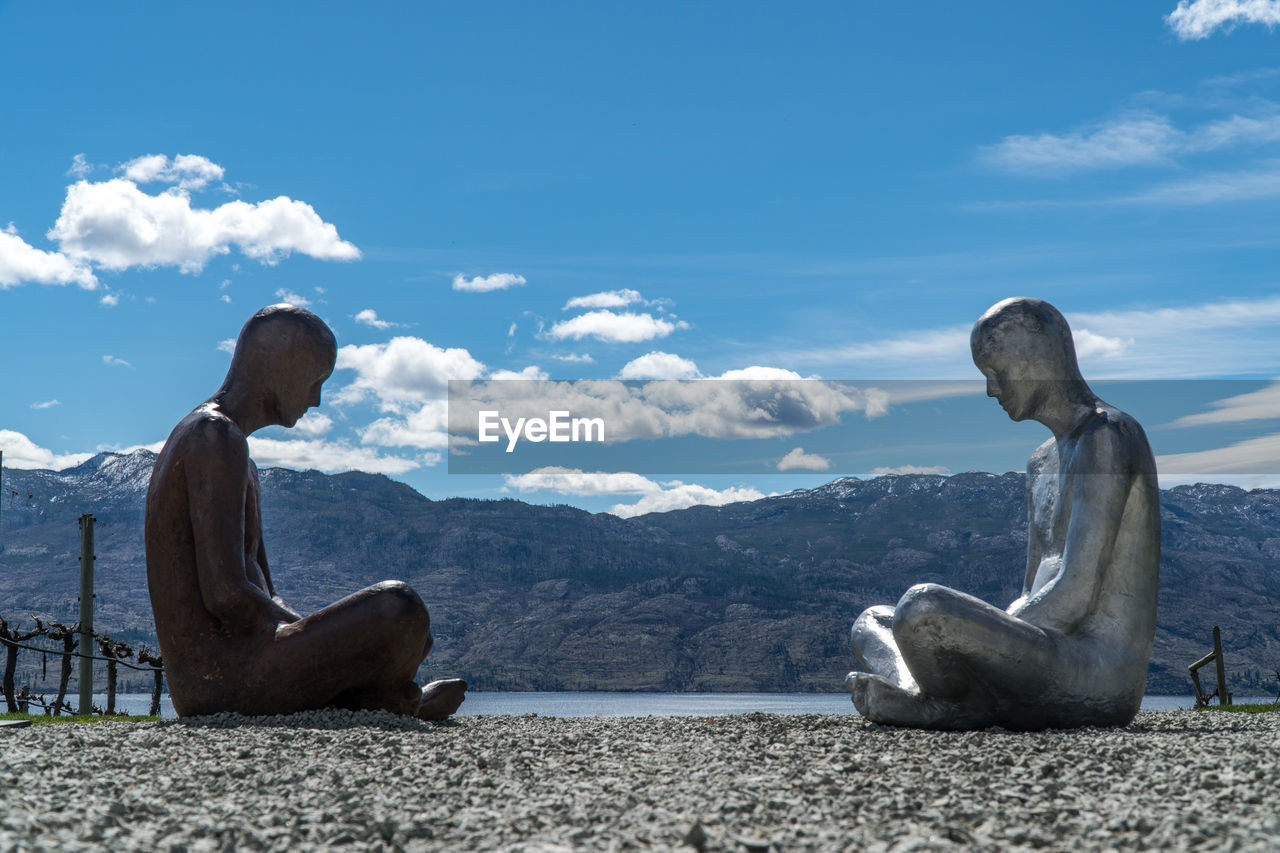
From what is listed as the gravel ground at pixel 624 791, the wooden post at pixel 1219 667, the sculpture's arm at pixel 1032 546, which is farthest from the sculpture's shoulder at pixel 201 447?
the wooden post at pixel 1219 667

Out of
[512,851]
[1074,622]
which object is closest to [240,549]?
[512,851]

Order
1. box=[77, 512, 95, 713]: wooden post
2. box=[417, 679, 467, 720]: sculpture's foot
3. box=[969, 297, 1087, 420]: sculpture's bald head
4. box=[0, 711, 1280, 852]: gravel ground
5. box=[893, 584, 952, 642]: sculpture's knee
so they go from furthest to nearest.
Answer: box=[77, 512, 95, 713]: wooden post, box=[417, 679, 467, 720]: sculpture's foot, box=[969, 297, 1087, 420]: sculpture's bald head, box=[893, 584, 952, 642]: sculpture's knee, box=[0, 711, 1280, 852]: gravel ground

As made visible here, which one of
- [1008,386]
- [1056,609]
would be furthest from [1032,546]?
[1008,386]

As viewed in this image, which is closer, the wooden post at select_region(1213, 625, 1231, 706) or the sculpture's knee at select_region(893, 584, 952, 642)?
the sculpture's knee at select_region(893, 584, 952, 642)

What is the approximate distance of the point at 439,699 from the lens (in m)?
10.5

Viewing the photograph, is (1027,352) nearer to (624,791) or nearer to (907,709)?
(907,709)

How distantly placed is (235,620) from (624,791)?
182 inches

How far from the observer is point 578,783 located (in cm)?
627

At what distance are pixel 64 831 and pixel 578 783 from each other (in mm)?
2529

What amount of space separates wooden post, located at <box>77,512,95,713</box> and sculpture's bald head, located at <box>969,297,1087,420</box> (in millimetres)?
15488

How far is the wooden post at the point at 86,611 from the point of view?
63.4ft

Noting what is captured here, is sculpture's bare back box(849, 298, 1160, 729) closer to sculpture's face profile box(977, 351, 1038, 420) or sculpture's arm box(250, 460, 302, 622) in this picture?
sculpture's face profile box(977, 351, 1038, 420)

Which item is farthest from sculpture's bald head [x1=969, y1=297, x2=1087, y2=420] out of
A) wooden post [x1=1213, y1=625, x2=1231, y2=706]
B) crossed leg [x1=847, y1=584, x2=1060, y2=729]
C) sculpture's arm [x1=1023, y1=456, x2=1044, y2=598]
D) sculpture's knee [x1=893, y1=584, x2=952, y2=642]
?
wooden post [x1=1213, y1=625, x2=1231, y2=706]

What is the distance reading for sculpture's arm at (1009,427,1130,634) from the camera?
9.29 meters
